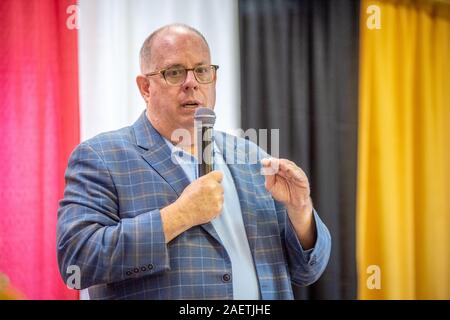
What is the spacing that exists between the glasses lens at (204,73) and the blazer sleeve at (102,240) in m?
0.49

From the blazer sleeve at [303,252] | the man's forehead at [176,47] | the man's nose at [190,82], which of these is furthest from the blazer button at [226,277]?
the man's forehead at [176,47]

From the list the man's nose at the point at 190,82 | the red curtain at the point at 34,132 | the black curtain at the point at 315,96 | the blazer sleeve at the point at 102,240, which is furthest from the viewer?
the black curtain at the point at 315,96

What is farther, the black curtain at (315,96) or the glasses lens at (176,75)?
the black curtain at (315,96)

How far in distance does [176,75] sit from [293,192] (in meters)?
0.54

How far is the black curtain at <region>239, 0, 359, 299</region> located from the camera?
2.10 m

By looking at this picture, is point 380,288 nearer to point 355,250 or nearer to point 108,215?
point 355,250

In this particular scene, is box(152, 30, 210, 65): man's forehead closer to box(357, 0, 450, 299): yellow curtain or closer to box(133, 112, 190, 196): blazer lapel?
box(133, 112, 190, 196): blazer lapel

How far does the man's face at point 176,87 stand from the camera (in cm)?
157

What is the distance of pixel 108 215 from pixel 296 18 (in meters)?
1.28

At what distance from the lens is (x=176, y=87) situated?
1582 mm

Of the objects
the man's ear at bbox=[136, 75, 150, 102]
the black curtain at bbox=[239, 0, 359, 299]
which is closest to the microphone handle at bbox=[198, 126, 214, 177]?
the man's ear at bbox=[136, 75, 150, 102]

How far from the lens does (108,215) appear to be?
1.40m

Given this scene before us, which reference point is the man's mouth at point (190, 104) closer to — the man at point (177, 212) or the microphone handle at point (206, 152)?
the man at point (177, 212)

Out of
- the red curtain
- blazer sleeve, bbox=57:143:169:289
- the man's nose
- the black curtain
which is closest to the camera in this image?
blazer sleeve, bbox=57:143:169:289
